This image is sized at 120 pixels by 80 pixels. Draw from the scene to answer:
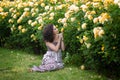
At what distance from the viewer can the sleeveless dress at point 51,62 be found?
7.24m

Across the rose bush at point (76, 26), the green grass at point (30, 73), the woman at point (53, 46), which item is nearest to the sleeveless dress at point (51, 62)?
the woman at point (53, 46)

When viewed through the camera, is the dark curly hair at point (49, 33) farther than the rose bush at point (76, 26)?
Yes

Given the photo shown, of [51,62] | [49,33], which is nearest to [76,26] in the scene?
[49,33]

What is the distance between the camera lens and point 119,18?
5.94 meters

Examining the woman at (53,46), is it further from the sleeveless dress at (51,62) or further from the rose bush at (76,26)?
the rose bush at (76,26)

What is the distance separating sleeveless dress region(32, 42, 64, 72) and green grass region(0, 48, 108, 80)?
0.15m

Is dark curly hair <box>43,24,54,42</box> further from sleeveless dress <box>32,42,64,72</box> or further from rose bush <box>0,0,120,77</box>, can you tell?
rose bush <box>0,0,120,77</box>

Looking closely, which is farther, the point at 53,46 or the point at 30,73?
the point at 53,46

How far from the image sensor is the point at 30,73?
7035 mm

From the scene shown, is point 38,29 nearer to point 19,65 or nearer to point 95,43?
point 19,65

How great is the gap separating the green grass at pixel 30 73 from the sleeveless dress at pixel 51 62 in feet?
0.50

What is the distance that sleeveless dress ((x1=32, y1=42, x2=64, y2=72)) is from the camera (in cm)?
724

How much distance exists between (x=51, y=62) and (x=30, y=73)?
1.94 ft

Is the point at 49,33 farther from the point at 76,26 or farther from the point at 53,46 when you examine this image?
the point at 76,26
